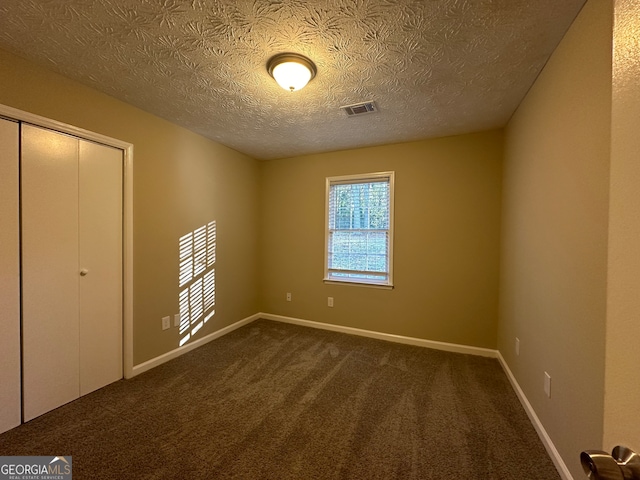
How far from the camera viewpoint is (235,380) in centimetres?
238

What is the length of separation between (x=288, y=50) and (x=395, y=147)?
199cm

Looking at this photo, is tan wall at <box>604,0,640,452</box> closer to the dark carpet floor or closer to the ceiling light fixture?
the dark carpet floor

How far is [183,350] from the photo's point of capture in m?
2.91

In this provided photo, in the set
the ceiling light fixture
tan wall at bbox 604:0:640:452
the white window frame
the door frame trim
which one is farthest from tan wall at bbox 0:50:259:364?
tan wall at bbox 604:0:640:452

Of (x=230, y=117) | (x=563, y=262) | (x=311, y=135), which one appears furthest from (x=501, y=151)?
(x=230, y=117)

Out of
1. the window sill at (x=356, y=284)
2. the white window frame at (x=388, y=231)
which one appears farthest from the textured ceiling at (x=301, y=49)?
the window sill at (x=356, y=284)

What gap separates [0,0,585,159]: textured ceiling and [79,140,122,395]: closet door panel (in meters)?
0.64

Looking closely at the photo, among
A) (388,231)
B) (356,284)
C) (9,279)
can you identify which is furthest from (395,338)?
(9,279)

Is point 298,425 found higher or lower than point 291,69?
lower

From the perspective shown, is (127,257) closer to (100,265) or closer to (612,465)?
(100,265)

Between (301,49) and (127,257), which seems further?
(127,257)

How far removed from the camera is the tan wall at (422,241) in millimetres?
2918

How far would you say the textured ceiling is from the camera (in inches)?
54.3

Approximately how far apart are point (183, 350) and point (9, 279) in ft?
5.30
